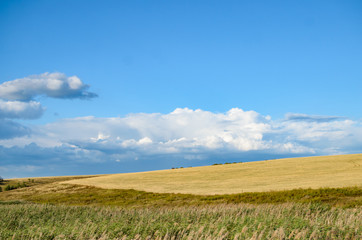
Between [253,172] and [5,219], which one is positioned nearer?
[5,219]

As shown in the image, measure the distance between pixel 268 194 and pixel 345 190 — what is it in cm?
696

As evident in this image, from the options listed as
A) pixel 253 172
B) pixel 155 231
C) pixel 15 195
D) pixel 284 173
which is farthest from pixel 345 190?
pixel 15 195

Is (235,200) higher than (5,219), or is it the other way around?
(5,219)

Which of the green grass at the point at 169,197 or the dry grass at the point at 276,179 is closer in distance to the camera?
the green grass at the point at 169,197

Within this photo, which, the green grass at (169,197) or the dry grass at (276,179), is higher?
the dry grass at (276,179)

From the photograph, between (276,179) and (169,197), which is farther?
(276,179)

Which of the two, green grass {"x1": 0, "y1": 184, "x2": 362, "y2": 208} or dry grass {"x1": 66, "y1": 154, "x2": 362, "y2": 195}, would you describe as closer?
green grass {"x1": 0, "y1": 184, "x2": 362, "y2": 208}

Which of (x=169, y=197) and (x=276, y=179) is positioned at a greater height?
(x=276, y=179)

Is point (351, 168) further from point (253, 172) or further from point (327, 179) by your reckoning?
point (253, 172)

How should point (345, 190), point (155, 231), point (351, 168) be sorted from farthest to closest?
point (351, 168), point (345, 190), point (155, 231)

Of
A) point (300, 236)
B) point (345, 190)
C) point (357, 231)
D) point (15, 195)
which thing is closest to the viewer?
point (300, 236)

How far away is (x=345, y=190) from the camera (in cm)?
3114

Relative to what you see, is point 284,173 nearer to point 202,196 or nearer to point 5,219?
point 202,196

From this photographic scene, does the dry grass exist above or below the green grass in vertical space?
above
